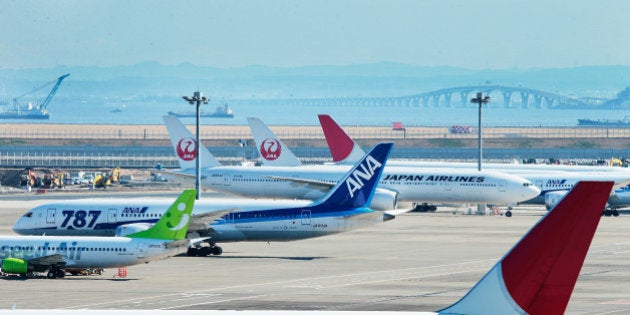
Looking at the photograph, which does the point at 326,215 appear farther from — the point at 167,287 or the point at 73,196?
the point at 73,196

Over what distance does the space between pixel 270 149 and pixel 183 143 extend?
47.6 feet

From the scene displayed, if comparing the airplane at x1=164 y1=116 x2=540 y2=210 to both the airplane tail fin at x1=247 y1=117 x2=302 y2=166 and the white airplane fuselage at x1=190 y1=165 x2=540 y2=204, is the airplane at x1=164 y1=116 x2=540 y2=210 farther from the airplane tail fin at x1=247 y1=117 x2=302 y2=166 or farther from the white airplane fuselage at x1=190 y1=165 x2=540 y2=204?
the airplane tail fin at x1=247 y1=117 x2=302 y2=166

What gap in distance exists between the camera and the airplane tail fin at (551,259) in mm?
27453

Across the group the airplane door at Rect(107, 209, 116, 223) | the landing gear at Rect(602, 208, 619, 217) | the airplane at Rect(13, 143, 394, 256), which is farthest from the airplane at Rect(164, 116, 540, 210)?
the airplane door at Rect(107, 209, 116, 223)

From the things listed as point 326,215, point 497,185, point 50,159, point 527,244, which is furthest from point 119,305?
point 50,159

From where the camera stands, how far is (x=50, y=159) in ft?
599

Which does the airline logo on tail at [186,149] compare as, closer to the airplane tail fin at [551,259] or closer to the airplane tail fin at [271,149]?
the airplane tail fin at [271,149]

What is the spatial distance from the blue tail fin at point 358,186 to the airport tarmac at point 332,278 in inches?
132

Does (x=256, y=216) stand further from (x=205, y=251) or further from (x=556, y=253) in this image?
(x=556, y=253)

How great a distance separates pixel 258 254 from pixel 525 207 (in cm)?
5620

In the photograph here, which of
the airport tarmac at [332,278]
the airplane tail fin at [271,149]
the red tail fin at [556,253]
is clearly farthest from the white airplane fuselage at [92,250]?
the airplane tail fin at [271,149]

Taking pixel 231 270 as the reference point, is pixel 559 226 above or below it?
above

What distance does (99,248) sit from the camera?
6206 centimetres

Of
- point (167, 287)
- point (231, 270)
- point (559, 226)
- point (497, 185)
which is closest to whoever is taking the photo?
point (559, 226)
